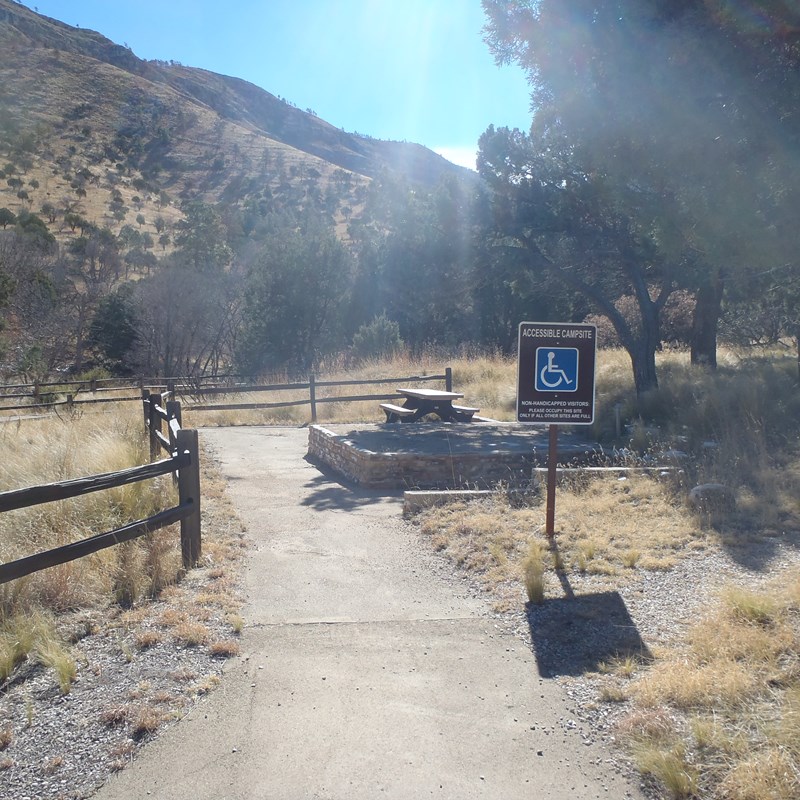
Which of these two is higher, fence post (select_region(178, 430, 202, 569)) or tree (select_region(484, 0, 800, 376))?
tree (select_region(484, 0, 800, 376))

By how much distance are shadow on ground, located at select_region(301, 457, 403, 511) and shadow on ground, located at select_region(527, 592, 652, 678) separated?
4098mm

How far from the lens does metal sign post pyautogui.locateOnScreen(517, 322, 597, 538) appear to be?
6547 mm

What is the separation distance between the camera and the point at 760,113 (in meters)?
10.3

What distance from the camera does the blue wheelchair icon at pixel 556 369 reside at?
657cm

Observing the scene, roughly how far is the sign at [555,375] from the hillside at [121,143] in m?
51.1

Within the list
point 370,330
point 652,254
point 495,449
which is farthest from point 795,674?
point 370,330

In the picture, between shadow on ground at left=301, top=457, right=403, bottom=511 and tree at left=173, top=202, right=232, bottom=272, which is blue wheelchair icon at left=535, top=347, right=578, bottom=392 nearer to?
shadow on ground at left=301, top=457, right=403, bottom=511

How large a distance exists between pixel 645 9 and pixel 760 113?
92.2 inches

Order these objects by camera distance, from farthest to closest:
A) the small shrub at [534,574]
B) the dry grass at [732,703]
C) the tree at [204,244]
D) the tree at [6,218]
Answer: the tree at [6,218]
the tree at [204,244]
the small shrub at [534,574]
the dry grass at [732,703]

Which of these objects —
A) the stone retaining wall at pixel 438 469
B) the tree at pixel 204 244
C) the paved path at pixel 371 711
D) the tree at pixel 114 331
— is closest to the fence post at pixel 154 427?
the stone retaining wall at pixel 438 469

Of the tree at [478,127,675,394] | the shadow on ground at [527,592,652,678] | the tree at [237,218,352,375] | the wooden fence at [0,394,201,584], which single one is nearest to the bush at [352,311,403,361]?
the tree at [237,218,352,375]

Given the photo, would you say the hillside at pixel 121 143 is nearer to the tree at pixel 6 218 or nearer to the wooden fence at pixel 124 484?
the tree at pixel 6 218

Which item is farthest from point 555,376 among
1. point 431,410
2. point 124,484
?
point 431,410

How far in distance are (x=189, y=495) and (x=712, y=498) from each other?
4874 mm
